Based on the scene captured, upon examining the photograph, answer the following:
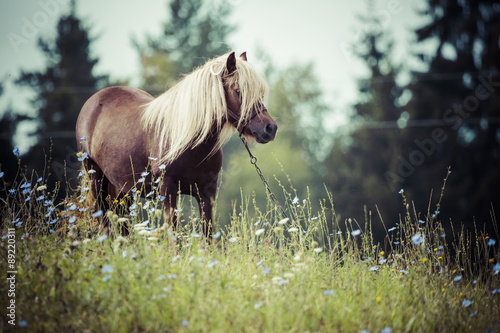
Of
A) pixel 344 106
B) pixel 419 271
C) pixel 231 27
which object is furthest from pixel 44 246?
pixel 231 27

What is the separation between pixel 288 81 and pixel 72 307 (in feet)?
113

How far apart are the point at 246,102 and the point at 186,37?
97.2 ft

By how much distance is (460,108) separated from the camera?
70.9ft

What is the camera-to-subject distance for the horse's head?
428cm

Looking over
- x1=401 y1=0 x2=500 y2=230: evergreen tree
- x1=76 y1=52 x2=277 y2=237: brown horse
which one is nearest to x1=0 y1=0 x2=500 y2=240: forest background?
x1=401 y1=0 x2=500 y2=230: evergreen tree

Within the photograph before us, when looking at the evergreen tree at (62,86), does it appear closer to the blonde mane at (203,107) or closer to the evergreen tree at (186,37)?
the evergreen tree at (186,37)

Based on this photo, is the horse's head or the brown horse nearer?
the horse's head

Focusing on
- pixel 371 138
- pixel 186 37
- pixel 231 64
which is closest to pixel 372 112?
pixel 371 138

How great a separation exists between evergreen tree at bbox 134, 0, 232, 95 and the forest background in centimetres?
8

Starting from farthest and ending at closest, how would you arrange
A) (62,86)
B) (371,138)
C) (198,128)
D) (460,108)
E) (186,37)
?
(186,37)
(371,138)
(62,86)
(460,108)
(198,128)

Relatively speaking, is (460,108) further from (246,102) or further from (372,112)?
(246,102)

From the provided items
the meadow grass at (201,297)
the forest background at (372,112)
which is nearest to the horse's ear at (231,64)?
the meadow grass at (201,297)

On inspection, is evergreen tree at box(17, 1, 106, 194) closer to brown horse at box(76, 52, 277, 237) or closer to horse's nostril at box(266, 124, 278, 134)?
brown horse at box(76, 52, 277, 237)

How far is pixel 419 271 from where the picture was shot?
3.89m
